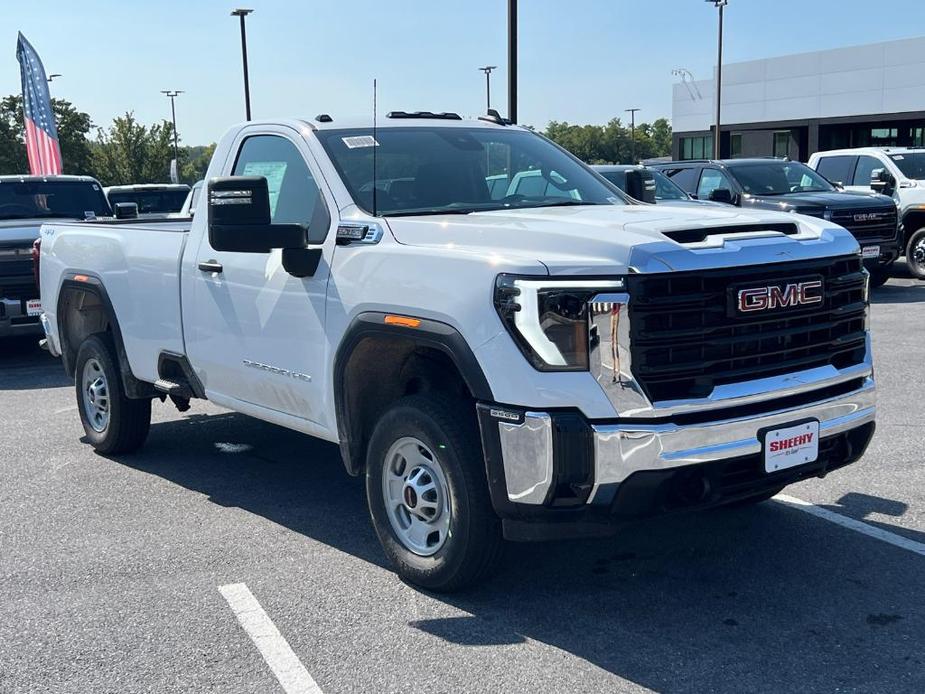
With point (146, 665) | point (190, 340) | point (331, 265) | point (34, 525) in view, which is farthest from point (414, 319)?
point (34, 525)

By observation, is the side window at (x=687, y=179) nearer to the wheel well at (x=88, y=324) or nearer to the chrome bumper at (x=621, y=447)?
the wheel well at (x=88, y=324)

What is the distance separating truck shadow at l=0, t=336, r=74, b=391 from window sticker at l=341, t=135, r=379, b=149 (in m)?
5.83

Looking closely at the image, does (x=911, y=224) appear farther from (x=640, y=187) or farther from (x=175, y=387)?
(x=175, y=387)

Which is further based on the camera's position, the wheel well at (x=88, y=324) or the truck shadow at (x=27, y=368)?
the truck shadow at (x=27, y=368)

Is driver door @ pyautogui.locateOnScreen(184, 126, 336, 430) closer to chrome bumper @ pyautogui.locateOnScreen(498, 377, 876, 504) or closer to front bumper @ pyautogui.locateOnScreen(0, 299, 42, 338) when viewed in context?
chrome bumper @ pyautogui.locateOnScreen(498, 377, 876, 504)

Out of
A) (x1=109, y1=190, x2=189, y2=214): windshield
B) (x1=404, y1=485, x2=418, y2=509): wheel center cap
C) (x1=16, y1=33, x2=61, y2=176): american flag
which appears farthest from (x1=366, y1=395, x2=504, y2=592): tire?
(x1=16, y1=33, x2=61, y2=176): american flag

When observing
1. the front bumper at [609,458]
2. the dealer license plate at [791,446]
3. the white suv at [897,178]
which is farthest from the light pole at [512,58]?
the front bumper at [609,458]

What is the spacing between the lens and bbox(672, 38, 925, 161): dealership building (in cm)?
4350

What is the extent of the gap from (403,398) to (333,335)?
50cm

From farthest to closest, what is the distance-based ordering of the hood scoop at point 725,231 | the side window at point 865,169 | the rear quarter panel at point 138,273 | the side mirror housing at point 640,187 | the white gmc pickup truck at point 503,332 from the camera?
the side window at point 865,169, the side mirror housing at point 640,187, the rear quarter panel at point 138,273, the hood scoop at point 725,231, the white gmc pickup truck at point 503,332

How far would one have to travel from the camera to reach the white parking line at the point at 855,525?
5.15m

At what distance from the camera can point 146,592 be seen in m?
4.82

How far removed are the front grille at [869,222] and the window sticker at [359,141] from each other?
1077 centimetres

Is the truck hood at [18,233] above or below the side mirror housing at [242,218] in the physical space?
below
